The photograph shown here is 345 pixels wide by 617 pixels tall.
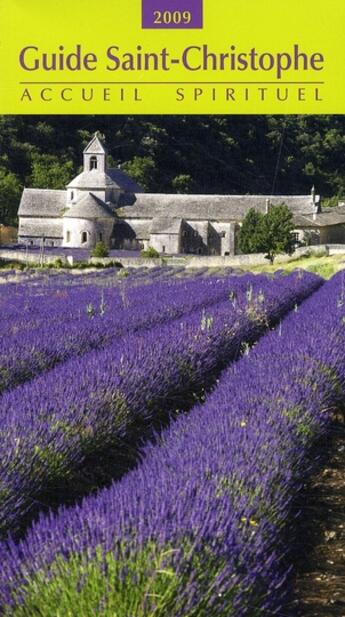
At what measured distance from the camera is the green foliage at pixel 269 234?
5600 centimetres

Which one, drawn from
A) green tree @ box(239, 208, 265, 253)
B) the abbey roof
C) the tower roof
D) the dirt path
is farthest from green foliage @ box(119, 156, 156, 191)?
the dirt path

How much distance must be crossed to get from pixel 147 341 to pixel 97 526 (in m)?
5.00

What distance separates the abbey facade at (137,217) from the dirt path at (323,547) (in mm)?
67574

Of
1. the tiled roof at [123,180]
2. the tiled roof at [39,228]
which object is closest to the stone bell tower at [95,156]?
the tiled roof at [123,180]

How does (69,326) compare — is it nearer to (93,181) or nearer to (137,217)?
(137,217)

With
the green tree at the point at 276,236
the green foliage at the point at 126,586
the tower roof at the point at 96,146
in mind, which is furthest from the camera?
the tower roof at the point at 96,146

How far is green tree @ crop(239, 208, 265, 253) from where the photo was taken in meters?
57.3

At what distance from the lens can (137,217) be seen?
76.6 meters

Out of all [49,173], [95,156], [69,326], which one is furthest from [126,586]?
[49,173]

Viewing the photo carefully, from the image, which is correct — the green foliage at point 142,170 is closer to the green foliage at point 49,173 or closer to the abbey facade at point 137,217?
the green foliage at point 49,173

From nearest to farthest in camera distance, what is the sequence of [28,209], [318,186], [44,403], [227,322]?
[44,403] → [227,322] → [28,209] → [318,186]

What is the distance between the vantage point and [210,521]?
291cm
